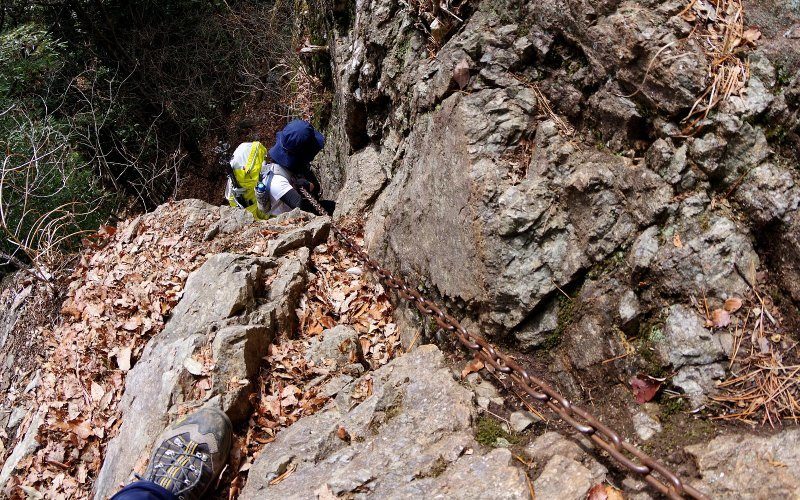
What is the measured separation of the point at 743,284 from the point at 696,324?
0.32 meters

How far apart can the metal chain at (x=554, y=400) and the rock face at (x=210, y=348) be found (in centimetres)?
87

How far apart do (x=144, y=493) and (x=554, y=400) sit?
100 inches

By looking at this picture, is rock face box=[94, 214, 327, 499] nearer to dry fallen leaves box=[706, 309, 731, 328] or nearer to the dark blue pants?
the dark blue pants

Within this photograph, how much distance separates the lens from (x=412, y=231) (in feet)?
13.4

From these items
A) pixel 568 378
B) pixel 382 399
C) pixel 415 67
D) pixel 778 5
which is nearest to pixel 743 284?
pixel 568 378

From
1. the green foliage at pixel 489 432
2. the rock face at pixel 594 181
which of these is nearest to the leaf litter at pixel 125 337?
the rock face at pixel 594 181

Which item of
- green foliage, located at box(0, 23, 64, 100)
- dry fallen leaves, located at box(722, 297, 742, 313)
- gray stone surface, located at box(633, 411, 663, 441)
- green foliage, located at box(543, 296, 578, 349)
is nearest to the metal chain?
gray stone surface, located at box(633, 411, 663, 441)

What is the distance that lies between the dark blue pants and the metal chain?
1975 millimetres

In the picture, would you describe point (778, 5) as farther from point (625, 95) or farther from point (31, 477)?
point (31, 477)

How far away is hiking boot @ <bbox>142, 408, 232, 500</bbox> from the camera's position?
3254 millimetres

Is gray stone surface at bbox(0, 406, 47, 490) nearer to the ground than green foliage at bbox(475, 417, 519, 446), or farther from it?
nearer to the ground

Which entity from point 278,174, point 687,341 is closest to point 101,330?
point 278,174

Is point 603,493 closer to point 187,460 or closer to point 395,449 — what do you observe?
point 395,449

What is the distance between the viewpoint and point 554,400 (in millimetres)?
3055
